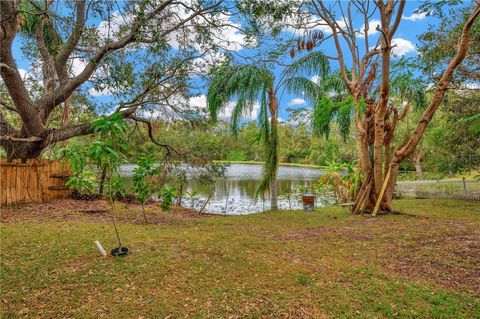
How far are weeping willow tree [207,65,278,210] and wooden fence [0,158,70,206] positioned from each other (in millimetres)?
→ 4381

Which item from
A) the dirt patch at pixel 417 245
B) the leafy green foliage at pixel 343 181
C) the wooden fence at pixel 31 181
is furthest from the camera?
the leafy green foliage at pixel 343 181

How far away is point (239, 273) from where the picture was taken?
3469 mm

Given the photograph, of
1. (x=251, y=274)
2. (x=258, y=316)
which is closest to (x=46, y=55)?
(x=251, y=274)

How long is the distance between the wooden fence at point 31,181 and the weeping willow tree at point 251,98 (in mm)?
4381

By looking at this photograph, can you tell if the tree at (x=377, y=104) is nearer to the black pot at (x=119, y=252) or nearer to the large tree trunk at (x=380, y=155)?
the large tree trunk at (x=380, y=155)

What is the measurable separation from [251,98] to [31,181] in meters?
6.20

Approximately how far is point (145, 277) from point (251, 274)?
1198mm

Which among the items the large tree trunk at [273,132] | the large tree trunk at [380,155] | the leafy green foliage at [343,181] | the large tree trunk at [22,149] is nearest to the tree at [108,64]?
the large tree trunk at [22,149]

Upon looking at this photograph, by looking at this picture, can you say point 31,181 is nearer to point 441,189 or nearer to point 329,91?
point 329,91

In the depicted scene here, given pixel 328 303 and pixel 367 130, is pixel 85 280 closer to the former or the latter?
pixel 328 303

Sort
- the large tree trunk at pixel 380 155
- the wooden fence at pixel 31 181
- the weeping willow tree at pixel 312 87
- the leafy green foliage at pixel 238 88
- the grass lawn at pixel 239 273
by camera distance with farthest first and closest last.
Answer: the weeping willow tree at pixel 312 87
the leafy green foliage at pixel 238 88
the large tree trunk at pixel 380 155
the wooden fence at pixel 31 181
the grass lawn at pixel 239 273

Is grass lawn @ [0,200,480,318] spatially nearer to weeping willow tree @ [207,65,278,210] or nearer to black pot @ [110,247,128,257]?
black pot @ [110,247,128,257]

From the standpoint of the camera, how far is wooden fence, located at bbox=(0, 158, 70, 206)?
6.98 metres

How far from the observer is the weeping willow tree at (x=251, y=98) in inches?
321
